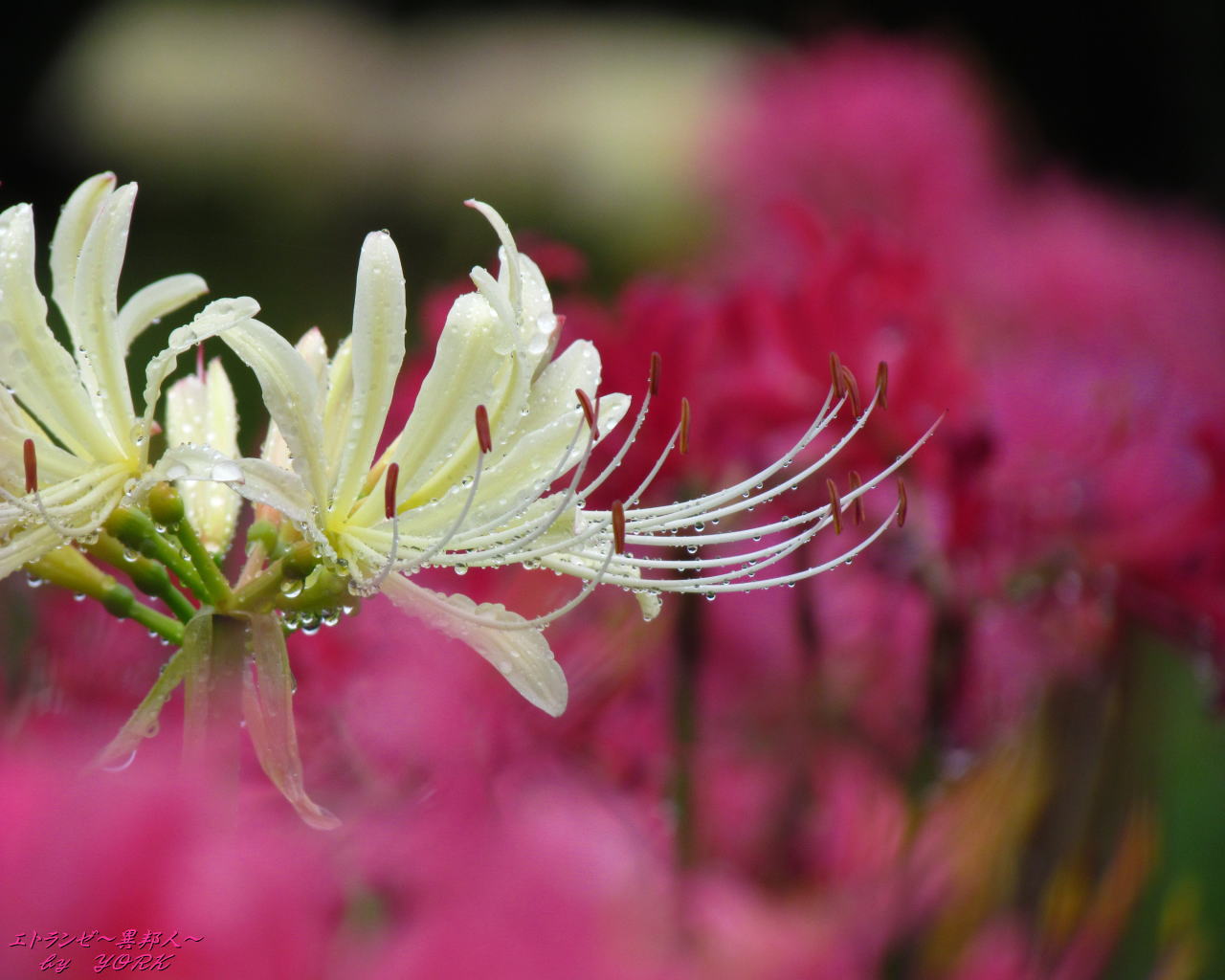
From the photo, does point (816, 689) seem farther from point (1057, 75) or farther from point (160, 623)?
Answer: point (1057, 75)

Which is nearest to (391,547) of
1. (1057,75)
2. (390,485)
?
(390,485)

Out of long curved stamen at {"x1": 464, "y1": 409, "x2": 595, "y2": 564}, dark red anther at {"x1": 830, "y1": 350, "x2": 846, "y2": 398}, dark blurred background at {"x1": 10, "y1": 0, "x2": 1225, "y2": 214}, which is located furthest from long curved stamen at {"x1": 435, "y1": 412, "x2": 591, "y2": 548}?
dark blurred background at {"x1": 10, "y1": 0, "x2": 1225, "y2": 214}

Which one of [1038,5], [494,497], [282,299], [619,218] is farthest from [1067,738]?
[1038,5]

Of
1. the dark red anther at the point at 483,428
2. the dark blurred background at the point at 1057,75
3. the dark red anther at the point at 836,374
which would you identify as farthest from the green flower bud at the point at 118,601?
the dark blurred background at the point at 1057,75

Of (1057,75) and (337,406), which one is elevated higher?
(1057,75)

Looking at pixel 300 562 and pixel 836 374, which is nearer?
pixel 300 562

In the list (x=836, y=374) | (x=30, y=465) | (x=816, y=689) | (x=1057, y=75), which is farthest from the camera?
(x=1057, y=75)

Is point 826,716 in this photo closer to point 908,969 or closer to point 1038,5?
point 908,969
